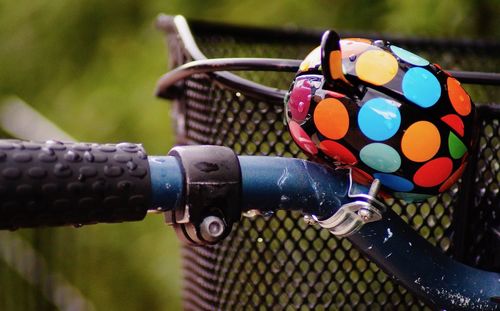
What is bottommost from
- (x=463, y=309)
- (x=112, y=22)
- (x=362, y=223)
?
(x=112, y=22)

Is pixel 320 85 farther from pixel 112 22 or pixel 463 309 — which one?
pixel 112 22

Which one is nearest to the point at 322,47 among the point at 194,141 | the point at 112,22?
the point at 194,141

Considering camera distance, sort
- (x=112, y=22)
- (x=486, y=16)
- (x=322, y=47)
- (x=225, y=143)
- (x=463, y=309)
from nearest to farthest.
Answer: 1. (x=322, y=47)
2. (x=463, y=309)
3. (x=225, y=143)
4. (x=486, y=16)
5. (x=112, y=22)

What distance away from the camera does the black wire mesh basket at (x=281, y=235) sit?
2.51ft

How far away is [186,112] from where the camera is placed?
3.18ft

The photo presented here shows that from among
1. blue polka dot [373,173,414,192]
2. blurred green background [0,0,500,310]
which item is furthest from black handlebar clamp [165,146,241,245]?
blurred green background [0,0,500,310]

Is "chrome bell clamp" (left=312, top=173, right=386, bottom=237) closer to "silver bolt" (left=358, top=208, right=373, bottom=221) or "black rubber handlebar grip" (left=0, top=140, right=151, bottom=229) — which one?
"silver bolt" (left=358, top=208, right=373, bottom=221)

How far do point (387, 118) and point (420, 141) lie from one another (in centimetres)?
3

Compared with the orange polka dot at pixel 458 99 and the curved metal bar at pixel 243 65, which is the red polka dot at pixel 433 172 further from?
the curved metal bar at pixel 243 65

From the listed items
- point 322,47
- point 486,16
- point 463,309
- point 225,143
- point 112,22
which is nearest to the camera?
point 322,47

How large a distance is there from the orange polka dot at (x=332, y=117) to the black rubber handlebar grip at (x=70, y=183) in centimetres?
14

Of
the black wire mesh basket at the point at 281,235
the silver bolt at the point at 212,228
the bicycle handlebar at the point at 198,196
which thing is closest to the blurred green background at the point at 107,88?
the black wire mesh basket at the point at 281,235

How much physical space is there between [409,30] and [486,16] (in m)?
0.16

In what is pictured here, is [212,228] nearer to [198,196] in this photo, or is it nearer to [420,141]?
[198,196]
